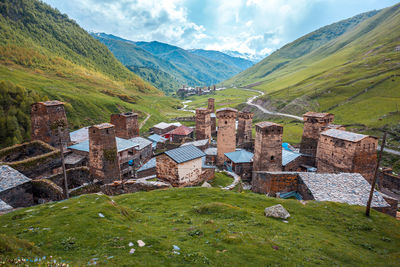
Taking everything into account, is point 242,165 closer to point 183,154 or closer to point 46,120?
point 183,154

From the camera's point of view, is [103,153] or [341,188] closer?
[341,188]

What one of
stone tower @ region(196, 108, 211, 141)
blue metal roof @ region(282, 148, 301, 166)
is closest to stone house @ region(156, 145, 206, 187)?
blue metal roof @ region(282, 148, 301, 166)

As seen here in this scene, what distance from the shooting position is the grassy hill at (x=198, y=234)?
10.0 m

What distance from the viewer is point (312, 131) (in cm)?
4241

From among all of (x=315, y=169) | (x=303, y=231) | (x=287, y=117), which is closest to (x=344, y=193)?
(x=303, y=231)

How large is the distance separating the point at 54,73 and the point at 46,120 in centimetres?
8561

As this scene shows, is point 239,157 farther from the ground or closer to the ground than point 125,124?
closer to the ground

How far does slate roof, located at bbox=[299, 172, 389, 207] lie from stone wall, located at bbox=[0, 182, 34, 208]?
2993 centimetres

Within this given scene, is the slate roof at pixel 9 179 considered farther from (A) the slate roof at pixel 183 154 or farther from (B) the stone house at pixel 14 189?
(A) the slate roof at pixel 183 154

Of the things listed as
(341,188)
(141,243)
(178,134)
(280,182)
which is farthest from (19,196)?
(178,134)

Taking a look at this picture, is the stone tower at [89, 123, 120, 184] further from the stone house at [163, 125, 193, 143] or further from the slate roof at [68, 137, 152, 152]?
the stone house at [163, 125, 193, 143]

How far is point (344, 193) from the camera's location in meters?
23.0

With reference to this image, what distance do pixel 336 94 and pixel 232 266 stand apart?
378 ft

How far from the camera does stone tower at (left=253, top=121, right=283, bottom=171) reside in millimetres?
32438
